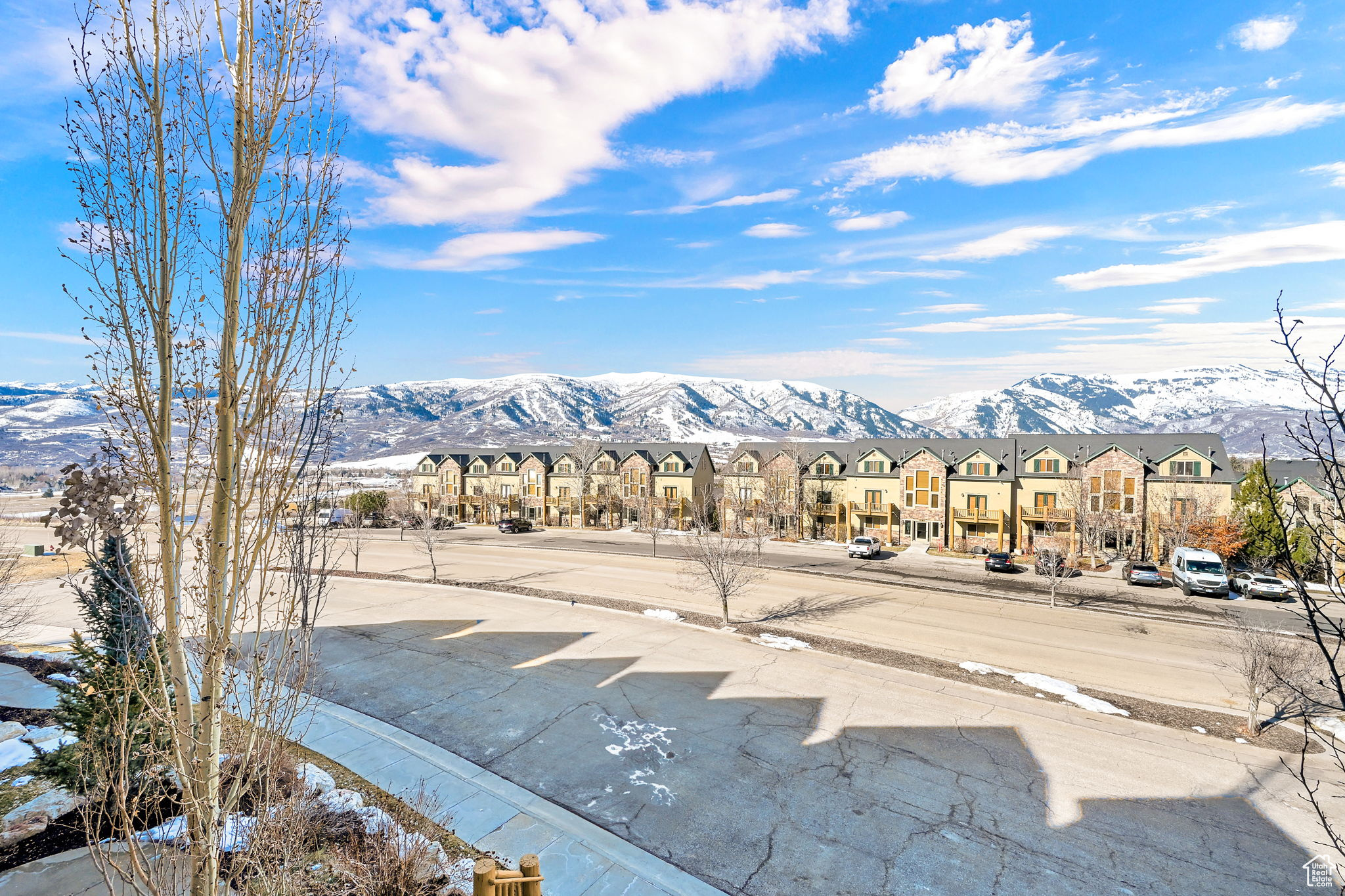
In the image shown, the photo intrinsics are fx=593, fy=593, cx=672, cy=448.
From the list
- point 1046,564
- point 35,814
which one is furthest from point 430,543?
point 1046,564

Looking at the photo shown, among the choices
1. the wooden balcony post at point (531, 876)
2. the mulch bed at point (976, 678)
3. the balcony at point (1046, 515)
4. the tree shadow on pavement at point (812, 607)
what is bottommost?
the tree shadow on pavement at point (812, 607)

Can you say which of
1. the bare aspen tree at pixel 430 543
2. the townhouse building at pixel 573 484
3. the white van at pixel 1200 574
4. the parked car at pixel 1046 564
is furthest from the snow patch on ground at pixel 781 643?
the townhouse building at pixel 573 484

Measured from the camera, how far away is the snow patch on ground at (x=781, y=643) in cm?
1786

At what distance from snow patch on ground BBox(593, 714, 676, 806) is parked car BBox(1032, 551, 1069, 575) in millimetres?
21783

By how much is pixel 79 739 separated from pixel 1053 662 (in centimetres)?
2159

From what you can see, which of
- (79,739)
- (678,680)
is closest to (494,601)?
(678,680)

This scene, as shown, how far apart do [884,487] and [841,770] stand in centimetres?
3607

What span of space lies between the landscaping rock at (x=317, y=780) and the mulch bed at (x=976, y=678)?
326 centimetres

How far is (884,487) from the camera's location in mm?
44438

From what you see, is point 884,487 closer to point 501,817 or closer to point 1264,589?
point 1264,589

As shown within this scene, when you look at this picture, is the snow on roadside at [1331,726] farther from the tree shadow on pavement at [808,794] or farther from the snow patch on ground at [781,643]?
the snow patch on ground at [781,643]

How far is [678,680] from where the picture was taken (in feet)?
49.8

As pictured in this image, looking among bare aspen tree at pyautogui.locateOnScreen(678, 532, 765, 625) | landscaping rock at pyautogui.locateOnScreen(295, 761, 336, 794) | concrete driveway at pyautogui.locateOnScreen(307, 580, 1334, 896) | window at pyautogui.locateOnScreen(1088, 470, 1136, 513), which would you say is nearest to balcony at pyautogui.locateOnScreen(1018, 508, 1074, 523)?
window at pyautogui.locateOnScreen(1088, 470, 1136, 513)

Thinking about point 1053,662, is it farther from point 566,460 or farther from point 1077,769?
point 566,460
